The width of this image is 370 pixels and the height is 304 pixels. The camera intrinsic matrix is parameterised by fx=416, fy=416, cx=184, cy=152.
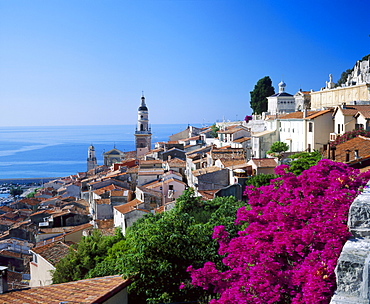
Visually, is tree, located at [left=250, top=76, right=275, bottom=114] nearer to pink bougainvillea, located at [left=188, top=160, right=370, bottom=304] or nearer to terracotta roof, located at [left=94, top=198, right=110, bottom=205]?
terracotta roof, located at [left=94, top=198, right=110, bottom=205]

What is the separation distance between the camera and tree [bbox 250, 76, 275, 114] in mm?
55406

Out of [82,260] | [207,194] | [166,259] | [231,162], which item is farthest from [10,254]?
[166,259]

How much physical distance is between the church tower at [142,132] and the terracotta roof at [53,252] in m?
41.9

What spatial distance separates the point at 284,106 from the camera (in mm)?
47969

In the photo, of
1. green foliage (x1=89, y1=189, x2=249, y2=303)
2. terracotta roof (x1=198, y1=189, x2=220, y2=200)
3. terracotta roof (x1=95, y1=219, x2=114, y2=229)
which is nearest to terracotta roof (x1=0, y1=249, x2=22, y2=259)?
terracotta roof (x1=95, y1=219, x2=114, y2=229)

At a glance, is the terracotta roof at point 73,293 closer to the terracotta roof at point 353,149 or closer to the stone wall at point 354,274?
the stone wall at point 354,274

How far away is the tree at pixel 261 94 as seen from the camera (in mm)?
55406

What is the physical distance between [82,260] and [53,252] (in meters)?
4.08

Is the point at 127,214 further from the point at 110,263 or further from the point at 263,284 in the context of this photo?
the point at 263,284

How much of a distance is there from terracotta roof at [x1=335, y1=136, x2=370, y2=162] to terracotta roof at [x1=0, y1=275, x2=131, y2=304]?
Answer: 34.4 feet

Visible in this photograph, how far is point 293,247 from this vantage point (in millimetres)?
5016

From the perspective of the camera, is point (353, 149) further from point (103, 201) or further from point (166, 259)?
point (103, 201)

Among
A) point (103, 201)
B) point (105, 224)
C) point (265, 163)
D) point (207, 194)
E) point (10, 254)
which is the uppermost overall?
point (265, 163)

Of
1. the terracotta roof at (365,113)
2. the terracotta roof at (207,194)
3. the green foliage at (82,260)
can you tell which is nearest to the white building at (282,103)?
the terracotta roof at (365,113)
